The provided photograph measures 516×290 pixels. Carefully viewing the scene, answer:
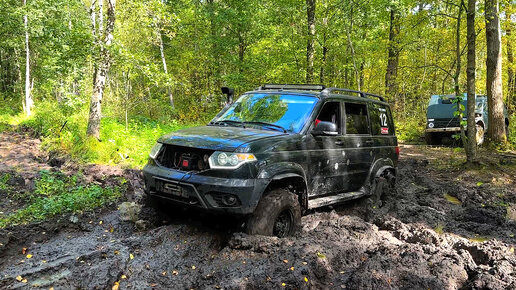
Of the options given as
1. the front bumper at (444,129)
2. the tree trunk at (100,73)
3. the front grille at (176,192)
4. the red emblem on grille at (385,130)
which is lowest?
the front grille at (176,192)

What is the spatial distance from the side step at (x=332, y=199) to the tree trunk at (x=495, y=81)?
880 centimetres

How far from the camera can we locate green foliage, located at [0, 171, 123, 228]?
492cm

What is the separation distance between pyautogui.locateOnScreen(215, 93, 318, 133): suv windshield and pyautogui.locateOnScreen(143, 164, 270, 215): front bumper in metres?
1.11

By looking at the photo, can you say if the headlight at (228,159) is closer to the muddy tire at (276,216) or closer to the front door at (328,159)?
the muddy tire at (276,216)

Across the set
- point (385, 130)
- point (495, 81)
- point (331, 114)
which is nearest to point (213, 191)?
point (331, 114)

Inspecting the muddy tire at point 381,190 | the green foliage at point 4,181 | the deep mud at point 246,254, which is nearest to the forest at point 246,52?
the green foliage at point 4,181

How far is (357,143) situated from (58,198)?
4839mm

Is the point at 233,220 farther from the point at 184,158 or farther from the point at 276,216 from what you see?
the point at 184,158

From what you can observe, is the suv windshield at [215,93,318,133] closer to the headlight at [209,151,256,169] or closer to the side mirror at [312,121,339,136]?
the side mirror at [312,121,339,136]

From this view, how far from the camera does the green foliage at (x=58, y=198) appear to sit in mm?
4922

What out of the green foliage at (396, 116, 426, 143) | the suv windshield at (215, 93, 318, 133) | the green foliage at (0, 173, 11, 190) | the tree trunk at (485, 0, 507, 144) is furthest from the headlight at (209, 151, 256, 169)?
the green foliage at (396, 116, 426, 143)

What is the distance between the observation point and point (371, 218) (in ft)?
17.7

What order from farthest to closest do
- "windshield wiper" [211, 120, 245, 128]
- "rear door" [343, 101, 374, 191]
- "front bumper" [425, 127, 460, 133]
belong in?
"front bumper" [425, 127, 460, 133], "rear door" [343, 101, 374, 191], "windshield wiper" [211, 120, 245, 128]

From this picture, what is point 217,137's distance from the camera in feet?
13.0
